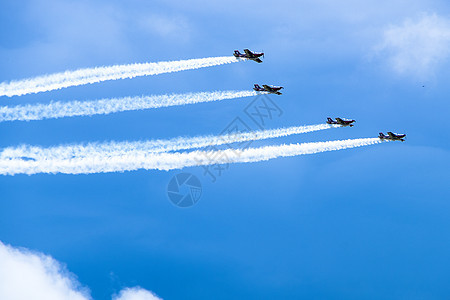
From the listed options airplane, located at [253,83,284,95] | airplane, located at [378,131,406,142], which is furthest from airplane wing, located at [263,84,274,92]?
airplane, located at [378,131,406,142]

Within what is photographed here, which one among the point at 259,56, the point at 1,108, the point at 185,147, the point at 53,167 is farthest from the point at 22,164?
the point at 259,56

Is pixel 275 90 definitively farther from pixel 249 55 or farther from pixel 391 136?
pixel 391 136

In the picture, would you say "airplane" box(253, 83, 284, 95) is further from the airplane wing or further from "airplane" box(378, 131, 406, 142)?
"airplane" box(378, 131, 406, 142)

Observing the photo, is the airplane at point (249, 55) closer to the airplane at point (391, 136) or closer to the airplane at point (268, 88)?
the airplane at point (268, 88)

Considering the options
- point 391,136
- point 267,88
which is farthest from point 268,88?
point 391,136

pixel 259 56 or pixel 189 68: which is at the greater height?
pixel 259 56

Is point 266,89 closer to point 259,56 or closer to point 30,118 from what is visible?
point 259,56

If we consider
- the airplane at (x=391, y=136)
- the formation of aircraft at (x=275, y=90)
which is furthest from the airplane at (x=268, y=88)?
the airplane at (x=391, y=136)

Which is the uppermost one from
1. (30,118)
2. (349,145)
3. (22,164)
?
(349,145)

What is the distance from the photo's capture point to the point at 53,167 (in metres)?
76.2

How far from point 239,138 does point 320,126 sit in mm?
14982

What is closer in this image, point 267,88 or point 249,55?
point 249,55

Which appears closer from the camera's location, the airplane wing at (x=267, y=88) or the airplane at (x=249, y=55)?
the airplane at (x=249, y=55)

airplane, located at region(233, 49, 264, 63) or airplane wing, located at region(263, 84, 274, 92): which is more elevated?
airplane, located at region(233, 49, 264, 63)
